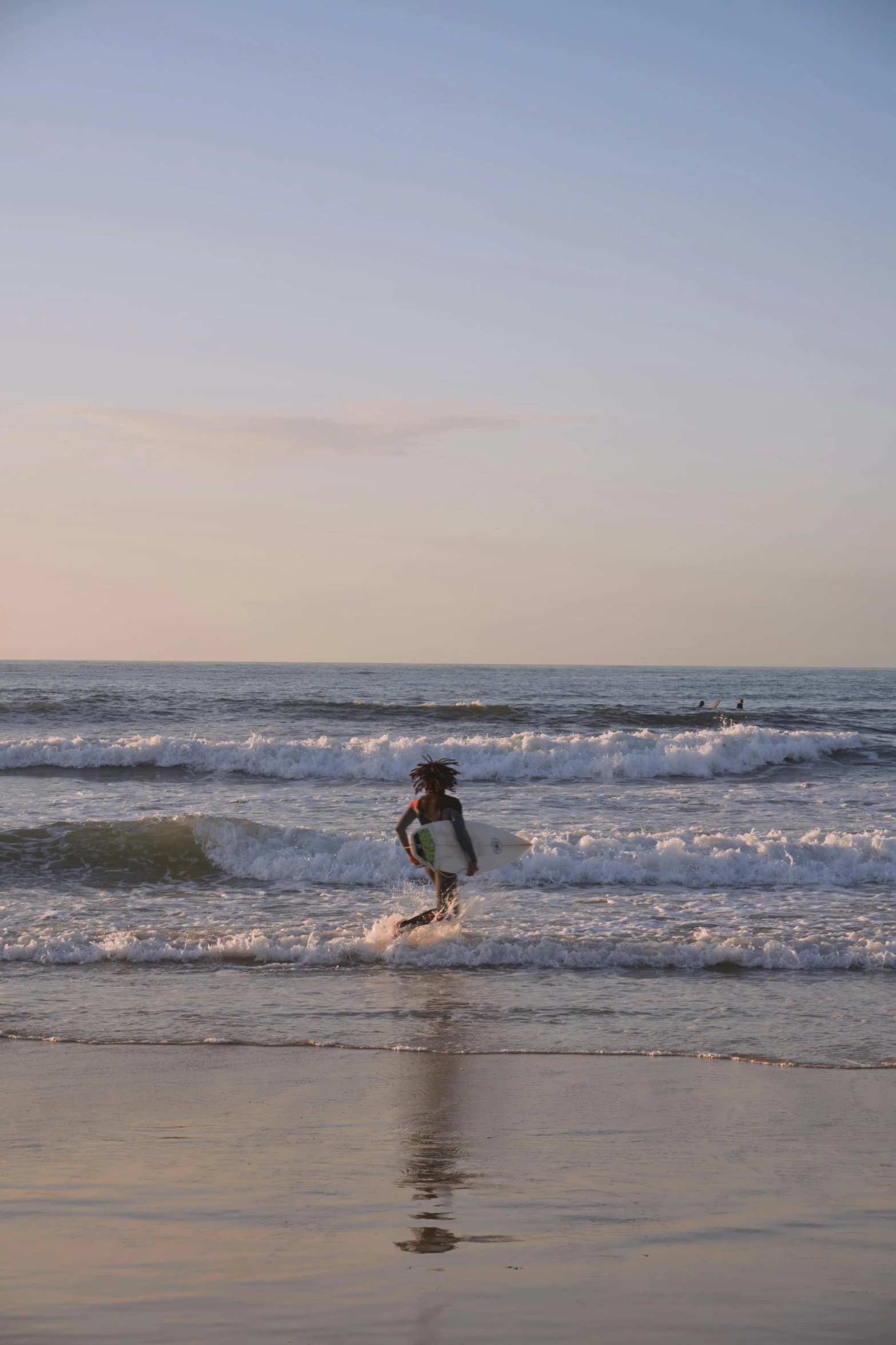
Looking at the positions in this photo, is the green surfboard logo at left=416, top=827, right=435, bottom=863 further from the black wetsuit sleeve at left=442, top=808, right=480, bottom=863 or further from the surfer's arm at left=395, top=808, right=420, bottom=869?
the black wetsuit sleeve at left=442, top=808, right=480, bottom=863

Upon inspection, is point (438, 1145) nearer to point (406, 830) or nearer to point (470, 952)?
point (470, 952)

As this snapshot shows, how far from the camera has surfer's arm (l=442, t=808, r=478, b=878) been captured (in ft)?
29.0

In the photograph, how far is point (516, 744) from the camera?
24.3 m

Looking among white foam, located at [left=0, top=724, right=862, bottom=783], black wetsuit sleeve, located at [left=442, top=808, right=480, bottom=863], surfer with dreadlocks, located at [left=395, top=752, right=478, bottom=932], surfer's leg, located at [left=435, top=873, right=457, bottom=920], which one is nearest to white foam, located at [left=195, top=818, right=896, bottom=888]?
surfer's leg, located at [left=435, top=873, right=457, bottom=920]

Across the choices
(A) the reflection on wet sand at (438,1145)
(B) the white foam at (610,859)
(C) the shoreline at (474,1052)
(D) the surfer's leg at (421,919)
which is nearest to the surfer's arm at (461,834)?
(D) the surfer's leg at (421,919)

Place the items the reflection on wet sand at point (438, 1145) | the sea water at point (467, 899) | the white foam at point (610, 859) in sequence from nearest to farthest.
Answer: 1. the reflection on wet sand at point (438, 1145)
2. the sea water at point (467, 899)
3. the white foam at point (610, 859)

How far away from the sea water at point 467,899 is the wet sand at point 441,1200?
2.64ft

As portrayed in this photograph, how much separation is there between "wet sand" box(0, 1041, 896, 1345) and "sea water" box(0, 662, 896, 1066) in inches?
31.7

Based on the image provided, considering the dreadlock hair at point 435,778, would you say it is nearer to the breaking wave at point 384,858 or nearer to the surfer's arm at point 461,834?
the surfer's arm at point 461,834

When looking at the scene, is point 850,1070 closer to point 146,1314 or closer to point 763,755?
point 146,1314

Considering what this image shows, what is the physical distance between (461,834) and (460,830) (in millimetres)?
42

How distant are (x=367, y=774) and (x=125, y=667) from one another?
7429cm

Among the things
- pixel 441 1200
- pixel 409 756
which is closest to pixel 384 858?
pixel 441 1200

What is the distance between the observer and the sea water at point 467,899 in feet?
22.8
